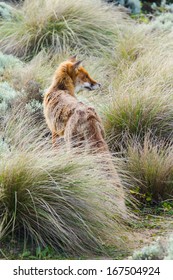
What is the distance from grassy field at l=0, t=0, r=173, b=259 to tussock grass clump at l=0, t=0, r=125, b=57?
2 centimetres

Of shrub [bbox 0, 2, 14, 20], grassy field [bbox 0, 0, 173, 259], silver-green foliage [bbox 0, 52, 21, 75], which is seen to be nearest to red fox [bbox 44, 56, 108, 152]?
grassy field [bbox 0, 0, 173, 259]

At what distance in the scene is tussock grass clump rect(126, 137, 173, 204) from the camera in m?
7.30

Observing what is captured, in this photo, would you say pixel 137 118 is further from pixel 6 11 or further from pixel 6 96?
pixel 6 11

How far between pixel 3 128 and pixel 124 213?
7.77 feet

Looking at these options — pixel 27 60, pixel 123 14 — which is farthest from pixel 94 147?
pixel 123 14

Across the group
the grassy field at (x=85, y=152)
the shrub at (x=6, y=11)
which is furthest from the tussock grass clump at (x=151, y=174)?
the shrub at (x=6, y=11)

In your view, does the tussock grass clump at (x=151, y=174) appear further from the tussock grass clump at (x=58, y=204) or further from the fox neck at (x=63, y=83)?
the fox neck at (x=63, y=83)

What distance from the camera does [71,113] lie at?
7418 mm

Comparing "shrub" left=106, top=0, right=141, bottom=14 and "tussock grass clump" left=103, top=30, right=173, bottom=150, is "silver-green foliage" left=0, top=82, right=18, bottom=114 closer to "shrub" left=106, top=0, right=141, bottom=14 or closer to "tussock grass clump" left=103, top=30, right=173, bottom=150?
"tussock grass clump" left=103, top=30, right=173, bottom=150

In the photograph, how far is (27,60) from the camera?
1145cm

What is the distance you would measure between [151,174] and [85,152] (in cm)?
114

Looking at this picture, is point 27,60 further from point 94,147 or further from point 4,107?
point 94,147

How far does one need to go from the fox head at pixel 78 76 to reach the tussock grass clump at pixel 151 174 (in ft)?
4.90

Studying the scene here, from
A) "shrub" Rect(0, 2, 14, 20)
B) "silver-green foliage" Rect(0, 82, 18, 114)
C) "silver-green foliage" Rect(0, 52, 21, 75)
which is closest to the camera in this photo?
"silver-green foliage" Rect(0, 82, 18, 114)
